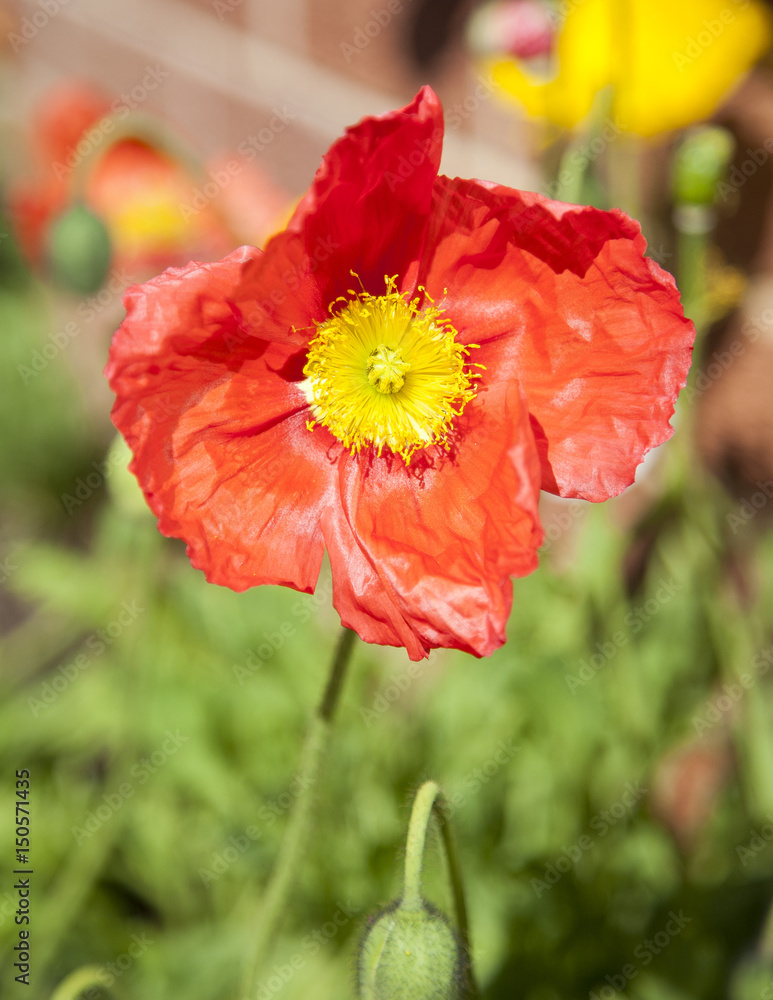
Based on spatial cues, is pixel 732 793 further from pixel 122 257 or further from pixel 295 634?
pixel 122 257

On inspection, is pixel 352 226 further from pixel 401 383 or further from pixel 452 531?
pixel 452 531

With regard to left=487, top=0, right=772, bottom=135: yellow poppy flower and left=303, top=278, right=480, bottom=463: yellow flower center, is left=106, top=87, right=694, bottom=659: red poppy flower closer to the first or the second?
left=303, top=278, right=480, bottom=463: yellow flower center

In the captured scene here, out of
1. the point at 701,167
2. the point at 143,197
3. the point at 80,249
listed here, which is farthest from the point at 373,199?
the point at 143,197

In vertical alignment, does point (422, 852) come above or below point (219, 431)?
below

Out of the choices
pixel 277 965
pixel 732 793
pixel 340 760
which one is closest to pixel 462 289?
pixel 340 760

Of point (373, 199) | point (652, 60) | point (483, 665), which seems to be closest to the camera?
point (373, 199)
